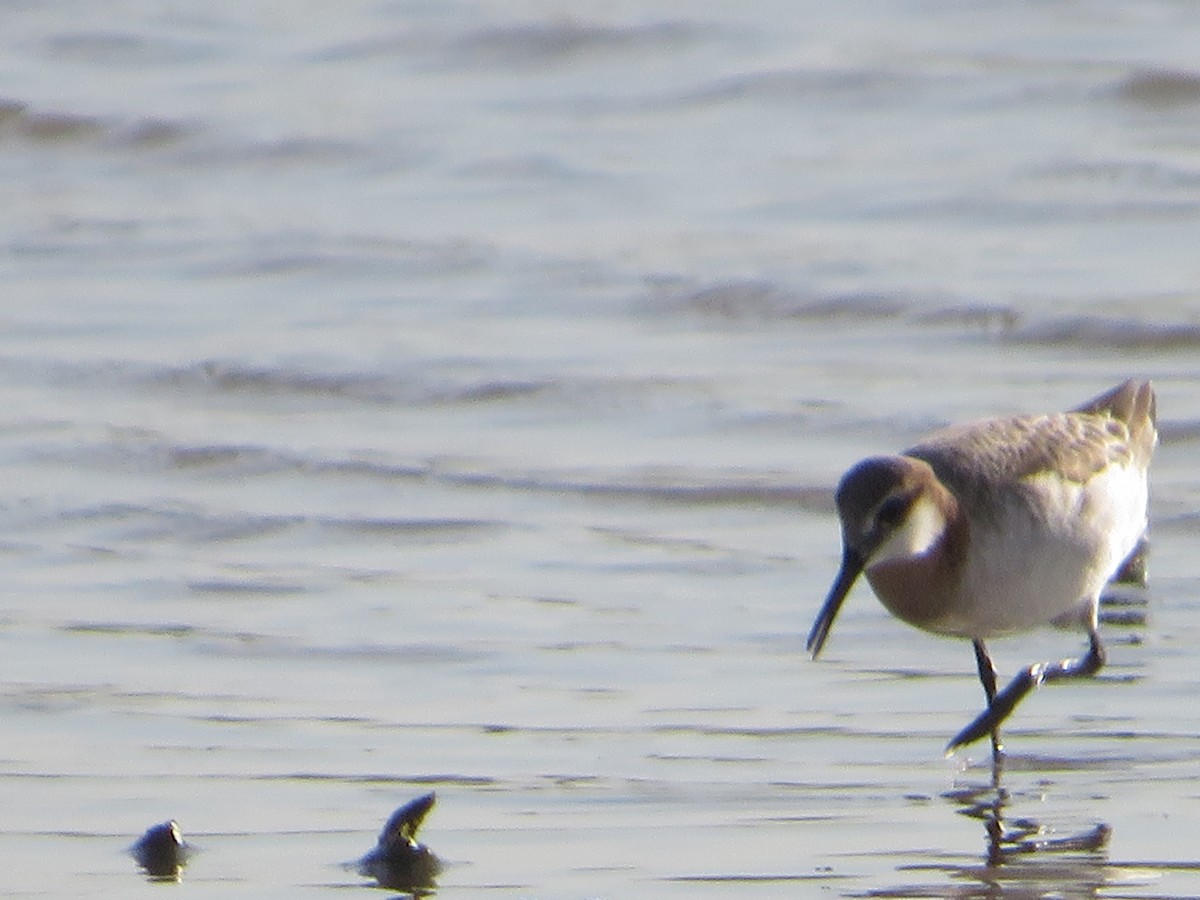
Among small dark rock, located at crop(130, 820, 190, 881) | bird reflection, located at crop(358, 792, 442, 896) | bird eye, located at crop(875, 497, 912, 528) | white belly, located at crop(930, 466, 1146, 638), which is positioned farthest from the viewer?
white belly, located at crop(930, 466, 1146, 638)

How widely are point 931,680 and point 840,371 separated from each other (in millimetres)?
3360

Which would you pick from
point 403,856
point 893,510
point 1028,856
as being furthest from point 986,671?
point 403,856

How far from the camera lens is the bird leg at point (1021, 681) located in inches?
241

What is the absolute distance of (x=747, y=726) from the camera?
632 cm

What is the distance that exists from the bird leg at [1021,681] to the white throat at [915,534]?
411mm

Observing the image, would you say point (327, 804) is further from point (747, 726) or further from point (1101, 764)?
point (1101, 764)

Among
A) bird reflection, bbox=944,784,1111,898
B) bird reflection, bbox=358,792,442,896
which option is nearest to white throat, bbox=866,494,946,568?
bird reflection, bbox=944,784,1111,898

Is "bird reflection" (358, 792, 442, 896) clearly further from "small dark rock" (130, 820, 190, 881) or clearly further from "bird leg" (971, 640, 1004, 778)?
"bird leg" (971, 640, 1004, 778)

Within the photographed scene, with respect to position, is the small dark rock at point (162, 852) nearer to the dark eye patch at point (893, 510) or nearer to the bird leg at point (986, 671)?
the dark eye patch at point (893, 510)

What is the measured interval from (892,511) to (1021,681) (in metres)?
0.60

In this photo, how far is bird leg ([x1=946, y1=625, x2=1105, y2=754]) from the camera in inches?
241

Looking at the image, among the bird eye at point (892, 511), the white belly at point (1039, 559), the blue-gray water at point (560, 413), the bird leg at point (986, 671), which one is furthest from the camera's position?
the bird leg at point (986, 671)

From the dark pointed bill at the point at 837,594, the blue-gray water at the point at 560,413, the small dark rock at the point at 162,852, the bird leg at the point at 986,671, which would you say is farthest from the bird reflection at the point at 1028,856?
the small dark rock at the point at 162,852

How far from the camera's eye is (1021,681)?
6352 mm
